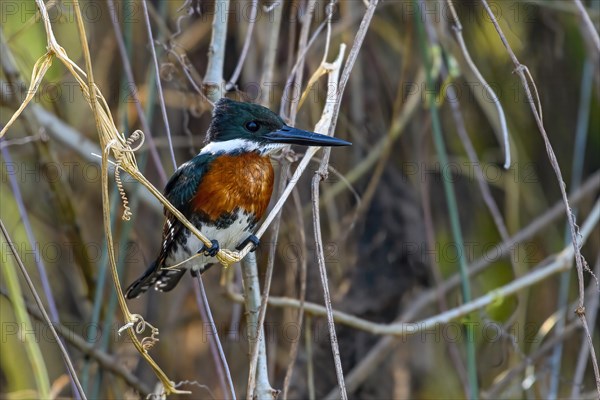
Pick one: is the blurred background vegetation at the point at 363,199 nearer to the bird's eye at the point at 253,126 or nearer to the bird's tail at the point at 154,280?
the bird's tail at the point at 154,280

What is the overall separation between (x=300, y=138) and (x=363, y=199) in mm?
904

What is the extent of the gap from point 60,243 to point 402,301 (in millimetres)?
1500

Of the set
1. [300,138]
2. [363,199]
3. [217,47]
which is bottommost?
[363,199]

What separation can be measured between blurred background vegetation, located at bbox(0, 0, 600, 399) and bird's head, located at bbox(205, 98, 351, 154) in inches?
24.3

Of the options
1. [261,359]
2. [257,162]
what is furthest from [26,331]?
[257,162]

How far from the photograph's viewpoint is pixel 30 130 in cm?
296

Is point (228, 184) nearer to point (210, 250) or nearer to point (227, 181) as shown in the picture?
point (227, 181)

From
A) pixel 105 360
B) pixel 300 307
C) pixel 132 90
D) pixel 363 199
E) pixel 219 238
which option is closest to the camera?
pixel 300 307

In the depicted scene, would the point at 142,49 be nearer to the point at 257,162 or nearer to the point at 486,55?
the point at 257,162

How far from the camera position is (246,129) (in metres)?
2.44

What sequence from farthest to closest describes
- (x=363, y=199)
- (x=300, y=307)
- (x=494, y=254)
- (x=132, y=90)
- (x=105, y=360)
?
(x=494, y=254) < (x=363, y=199) < (x=105, y=360) < (x=132, y=90) < (x=300, y=307)

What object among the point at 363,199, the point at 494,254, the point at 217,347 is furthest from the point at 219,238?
the point at 494,254

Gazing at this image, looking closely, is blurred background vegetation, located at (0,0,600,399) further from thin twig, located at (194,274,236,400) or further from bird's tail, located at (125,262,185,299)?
thin twig, located at (194,274,236,400)

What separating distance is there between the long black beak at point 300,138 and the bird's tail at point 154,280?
0.59 meters
